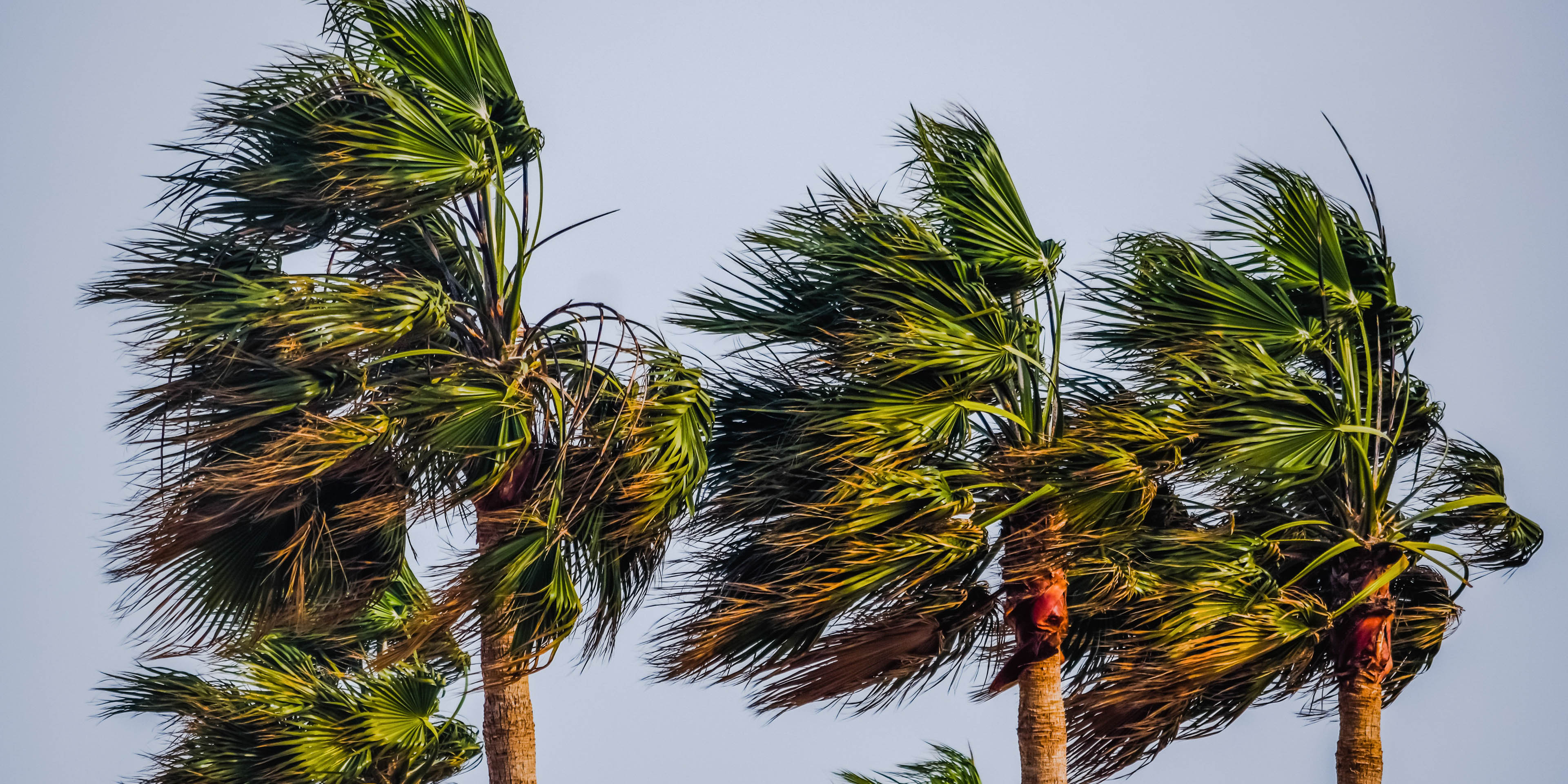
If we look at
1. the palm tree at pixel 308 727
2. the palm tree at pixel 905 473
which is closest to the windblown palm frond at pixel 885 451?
the palm tree at pixel 905 473

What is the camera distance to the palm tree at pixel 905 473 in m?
7.54

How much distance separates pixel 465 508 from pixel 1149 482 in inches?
137

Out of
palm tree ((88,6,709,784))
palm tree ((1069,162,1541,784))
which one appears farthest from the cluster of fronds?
palm tree ((1069,162,1541,784))

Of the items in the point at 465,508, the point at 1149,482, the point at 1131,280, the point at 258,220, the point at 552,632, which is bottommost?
the point at 552,632

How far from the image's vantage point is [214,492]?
7457 mm

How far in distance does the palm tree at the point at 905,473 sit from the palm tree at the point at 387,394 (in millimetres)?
525

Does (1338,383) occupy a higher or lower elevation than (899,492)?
higher

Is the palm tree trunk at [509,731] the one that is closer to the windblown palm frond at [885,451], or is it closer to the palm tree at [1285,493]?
the windblown palm frond at [885,451]

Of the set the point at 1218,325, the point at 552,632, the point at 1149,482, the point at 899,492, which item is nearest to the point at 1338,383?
the point at 1218,325

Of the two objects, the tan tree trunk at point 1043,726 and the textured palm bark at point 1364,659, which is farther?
the textured palm bark at point 1364,659

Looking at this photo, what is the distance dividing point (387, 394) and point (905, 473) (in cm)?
258

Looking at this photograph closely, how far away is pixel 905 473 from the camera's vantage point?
757 centimetres

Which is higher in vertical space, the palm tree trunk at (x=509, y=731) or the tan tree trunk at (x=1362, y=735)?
the tan tree trunk at (x=1362, y=735)

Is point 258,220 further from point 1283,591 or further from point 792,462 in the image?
point 1283,591
